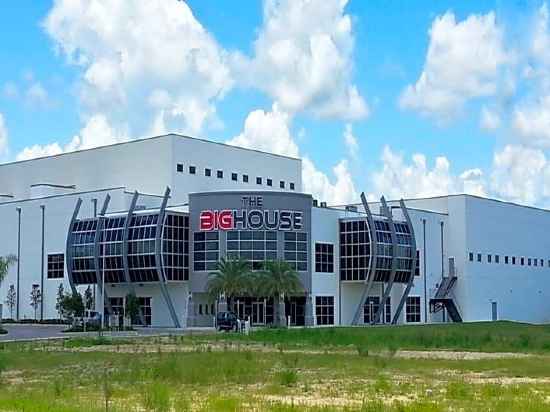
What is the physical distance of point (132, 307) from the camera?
81.0m

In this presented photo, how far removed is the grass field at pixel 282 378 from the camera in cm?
1953

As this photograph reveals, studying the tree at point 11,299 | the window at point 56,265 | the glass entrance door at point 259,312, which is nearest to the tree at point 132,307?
the glass entrance door at point 259,312

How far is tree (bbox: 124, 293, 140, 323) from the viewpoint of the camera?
266ft

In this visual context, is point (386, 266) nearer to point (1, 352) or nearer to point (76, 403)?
point (1, 352)

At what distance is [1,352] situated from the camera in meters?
40.8

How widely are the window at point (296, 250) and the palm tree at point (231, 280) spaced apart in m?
5.10

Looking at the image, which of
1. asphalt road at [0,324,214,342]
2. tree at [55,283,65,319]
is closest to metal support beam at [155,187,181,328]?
asphalt road at [0,324,214,342]

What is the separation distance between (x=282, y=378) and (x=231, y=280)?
51.4 metres

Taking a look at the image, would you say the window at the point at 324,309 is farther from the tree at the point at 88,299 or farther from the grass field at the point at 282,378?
the grass field at the point at 282,378

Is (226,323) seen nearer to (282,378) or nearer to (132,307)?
(132,307)

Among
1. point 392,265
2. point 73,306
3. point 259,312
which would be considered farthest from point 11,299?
point 392,265

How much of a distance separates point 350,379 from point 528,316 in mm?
87415

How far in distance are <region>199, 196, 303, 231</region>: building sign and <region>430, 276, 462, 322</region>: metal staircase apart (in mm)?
23288

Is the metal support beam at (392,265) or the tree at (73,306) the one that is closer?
the tree at (73,306)
